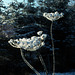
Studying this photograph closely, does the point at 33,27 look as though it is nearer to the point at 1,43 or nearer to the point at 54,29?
the point at 54,29

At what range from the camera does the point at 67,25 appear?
11891 millimetres

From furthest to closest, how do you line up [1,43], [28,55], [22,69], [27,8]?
[27,8] < [22,69] < [28,55] < [1,43]

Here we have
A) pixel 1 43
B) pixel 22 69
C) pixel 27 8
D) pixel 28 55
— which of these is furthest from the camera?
pixel 27 8

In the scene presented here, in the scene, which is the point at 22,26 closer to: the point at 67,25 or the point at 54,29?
the point at 54,29

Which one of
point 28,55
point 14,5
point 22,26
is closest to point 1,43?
point 28,55

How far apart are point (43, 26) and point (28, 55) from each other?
2.56m

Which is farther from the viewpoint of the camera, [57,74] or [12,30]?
[57,74]

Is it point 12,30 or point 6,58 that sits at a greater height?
point 12,30

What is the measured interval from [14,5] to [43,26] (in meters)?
2.43

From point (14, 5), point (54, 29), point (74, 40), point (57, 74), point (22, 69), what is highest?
point (14, 5)

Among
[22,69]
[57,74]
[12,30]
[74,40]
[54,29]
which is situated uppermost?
[12,30]

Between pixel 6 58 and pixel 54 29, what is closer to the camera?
pixel 6 58

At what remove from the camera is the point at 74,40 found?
1196 centimetres

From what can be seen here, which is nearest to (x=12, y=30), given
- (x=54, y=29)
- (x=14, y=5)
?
(x=14, y=5)
